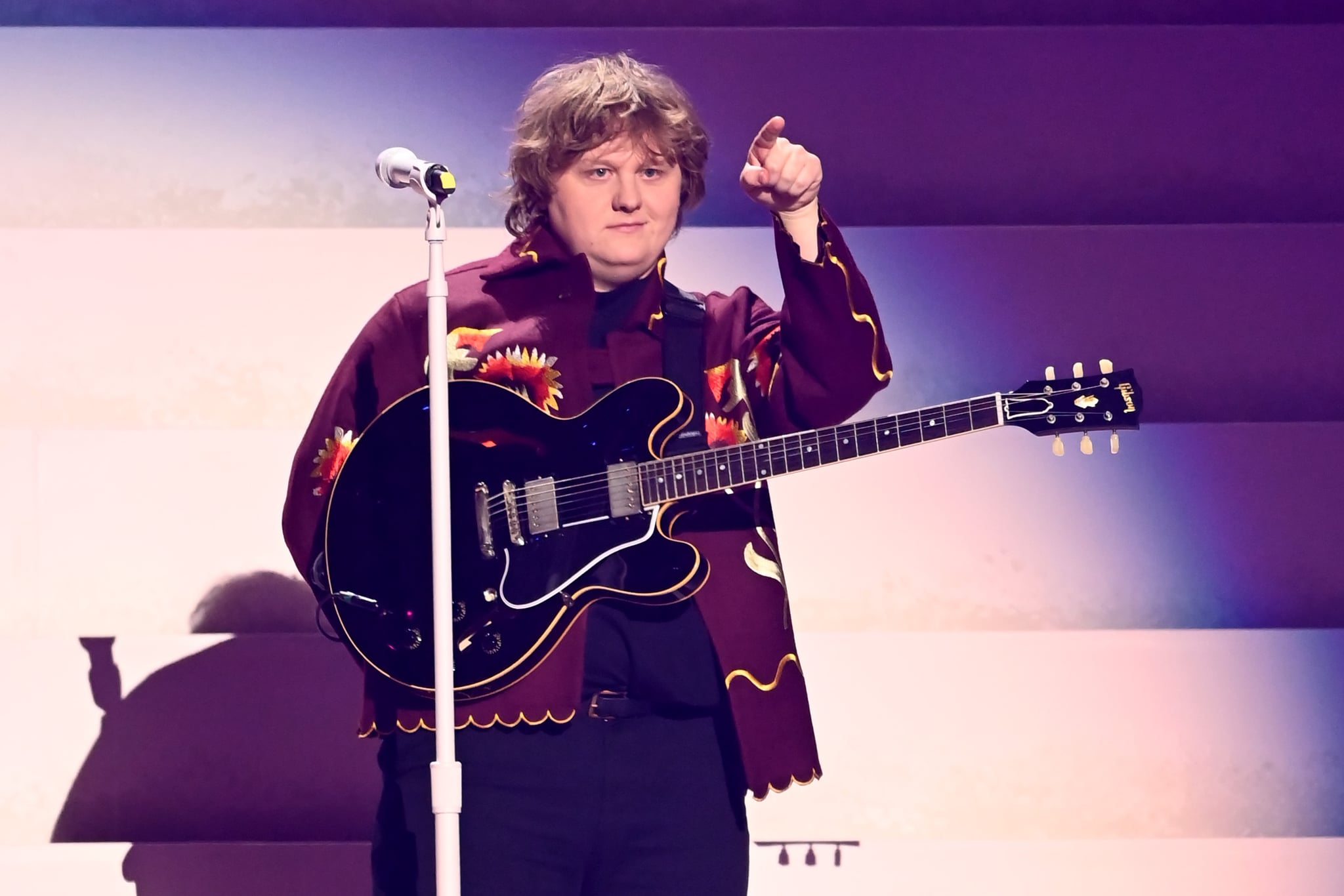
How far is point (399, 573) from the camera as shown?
177cm

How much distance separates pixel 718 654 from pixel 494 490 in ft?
1.04

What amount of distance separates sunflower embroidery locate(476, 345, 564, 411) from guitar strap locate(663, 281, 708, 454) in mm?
132

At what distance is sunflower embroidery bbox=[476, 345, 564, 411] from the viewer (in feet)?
5.95

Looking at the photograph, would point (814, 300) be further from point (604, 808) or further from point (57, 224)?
point (57, 224)

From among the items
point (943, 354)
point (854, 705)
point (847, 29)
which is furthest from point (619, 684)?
point (847, 29)

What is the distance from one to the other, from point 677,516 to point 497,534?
0.20m

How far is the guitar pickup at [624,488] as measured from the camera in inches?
68.3

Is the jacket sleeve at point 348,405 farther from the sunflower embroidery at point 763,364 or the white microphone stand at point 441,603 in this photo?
the sunflower embroidery at point 763,364

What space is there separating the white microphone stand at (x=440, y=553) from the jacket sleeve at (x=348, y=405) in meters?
0.18

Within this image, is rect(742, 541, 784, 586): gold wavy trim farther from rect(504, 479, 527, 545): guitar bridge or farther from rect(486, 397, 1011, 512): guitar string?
rect(504, 479, 527, 545): guitar bridge

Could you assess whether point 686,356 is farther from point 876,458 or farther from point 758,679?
point 876,458

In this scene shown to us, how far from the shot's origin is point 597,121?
1.82m

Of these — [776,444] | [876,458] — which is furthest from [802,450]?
[876,458]

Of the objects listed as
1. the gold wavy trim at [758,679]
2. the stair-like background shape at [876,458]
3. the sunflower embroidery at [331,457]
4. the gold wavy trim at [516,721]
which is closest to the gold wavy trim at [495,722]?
the gold wavy trim at [516,721]
